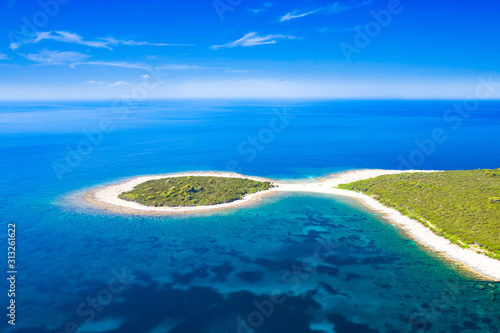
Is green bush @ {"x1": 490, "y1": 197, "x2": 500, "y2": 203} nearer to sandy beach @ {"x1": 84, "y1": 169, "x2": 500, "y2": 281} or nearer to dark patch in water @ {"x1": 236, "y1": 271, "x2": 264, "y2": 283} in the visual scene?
sandy beach @ {"x1": 84, "y1": 169, "x2": 500, "y2": 281}

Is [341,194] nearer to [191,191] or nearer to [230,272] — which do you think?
[191,191]

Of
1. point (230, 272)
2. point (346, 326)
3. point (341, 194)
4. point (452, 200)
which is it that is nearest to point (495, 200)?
point (452, 200)

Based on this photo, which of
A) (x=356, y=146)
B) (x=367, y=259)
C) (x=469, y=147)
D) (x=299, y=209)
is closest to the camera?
(x=367, y=259)

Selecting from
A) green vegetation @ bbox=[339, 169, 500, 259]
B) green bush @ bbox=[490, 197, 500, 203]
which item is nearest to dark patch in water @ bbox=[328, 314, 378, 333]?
green vegetation @ bbox=[339, 169, 500, 259]

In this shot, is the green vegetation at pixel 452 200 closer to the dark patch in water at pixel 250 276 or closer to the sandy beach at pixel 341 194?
the sandy beach at pixel 341 194

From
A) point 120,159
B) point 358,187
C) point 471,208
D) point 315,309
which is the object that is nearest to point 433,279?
point 315,309

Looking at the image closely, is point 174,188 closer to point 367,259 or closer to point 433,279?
point 367,259
